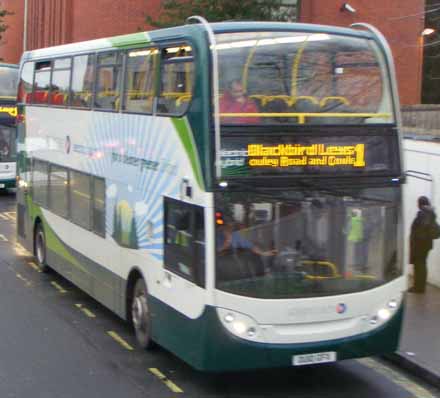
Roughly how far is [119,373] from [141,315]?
953mm

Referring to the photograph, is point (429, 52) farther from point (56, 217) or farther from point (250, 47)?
point (250, 47)

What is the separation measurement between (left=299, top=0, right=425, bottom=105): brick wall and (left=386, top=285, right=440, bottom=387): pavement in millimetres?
28534

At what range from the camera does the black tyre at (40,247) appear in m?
15.2

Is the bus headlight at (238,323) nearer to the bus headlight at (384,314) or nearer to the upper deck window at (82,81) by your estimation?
the bus headlight at (384,314)

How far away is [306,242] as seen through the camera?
8.13m

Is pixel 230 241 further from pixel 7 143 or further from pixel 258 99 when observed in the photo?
pixel 7 143

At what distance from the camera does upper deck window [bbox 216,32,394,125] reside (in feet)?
26.6

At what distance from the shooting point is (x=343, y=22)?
131 feet

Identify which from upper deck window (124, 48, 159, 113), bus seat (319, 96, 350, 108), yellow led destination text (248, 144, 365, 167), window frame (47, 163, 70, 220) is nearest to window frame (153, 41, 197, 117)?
upper deck window (124, 48, 159, 113)

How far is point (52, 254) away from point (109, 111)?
4289mm

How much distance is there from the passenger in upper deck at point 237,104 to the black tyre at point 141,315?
278cm

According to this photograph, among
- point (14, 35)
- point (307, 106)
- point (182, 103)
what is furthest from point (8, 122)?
point (14, 35)

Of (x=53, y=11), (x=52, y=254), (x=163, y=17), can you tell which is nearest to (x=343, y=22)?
(x=163, y=17)

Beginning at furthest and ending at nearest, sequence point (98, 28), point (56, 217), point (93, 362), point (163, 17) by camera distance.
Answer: point (98, 28) < point (163, 17) < point (56, 217) < point (93, 362)
